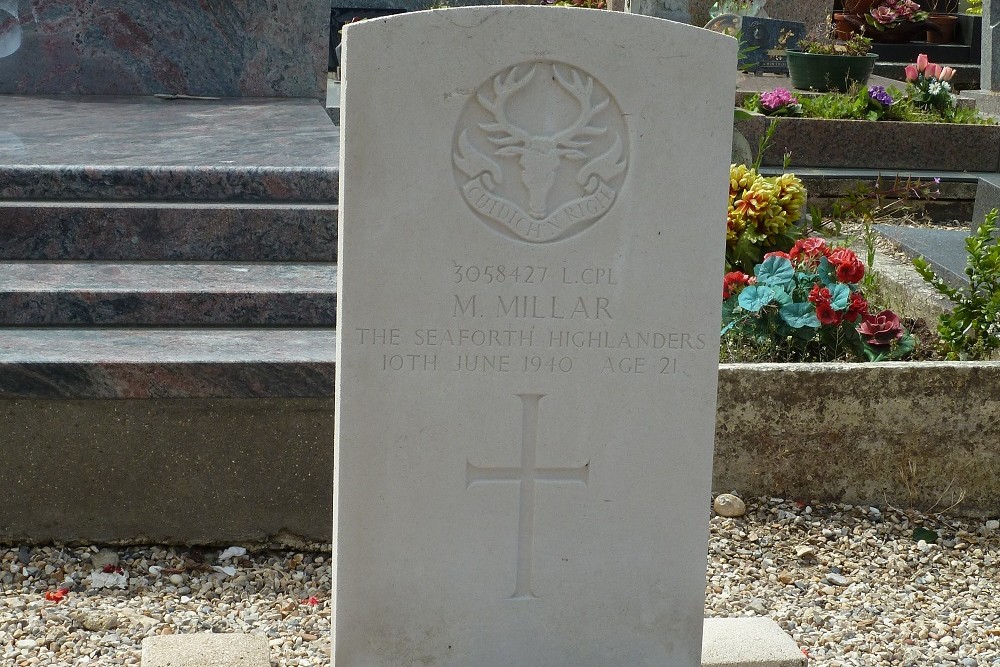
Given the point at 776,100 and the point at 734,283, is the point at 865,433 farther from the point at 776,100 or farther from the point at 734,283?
the point at 776,100

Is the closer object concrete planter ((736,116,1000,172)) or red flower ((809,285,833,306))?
red flower ((809,285,833,306))

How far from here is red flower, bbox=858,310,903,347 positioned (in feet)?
12.6

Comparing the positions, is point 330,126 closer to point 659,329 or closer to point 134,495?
point 134,495

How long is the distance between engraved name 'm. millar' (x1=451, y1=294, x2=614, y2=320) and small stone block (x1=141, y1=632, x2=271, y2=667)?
0.92 m

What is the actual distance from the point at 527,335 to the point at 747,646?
0.96 meters

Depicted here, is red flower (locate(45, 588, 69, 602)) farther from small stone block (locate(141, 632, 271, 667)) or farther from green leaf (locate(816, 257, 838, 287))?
green leaf (locate(816, 257, 838, 287))

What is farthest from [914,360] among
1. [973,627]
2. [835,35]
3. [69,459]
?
[835,35]

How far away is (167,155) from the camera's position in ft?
13.2

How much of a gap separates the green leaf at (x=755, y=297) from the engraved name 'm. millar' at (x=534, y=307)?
169 centimetres

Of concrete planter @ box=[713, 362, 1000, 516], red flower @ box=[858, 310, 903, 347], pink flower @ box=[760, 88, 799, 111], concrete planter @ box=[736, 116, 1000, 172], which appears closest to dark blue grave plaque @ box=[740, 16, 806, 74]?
pink flower @ box=[760, 88, 799, 111]

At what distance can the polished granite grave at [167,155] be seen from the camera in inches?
145

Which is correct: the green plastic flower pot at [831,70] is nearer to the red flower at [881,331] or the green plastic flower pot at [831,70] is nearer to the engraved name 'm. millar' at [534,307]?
the red flower at [881,331]

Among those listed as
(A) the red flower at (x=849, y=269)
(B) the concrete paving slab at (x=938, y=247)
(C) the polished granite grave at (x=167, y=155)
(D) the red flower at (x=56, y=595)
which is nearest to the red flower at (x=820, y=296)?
(A) the red flower at (x=849, y=269)

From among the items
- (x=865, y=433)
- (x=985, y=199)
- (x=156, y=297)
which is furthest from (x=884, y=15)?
(x=156, y=297)
